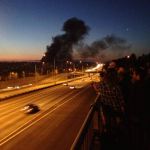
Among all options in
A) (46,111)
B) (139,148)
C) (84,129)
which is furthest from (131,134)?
(46,111)

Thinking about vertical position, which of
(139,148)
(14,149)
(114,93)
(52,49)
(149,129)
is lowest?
(14,149)

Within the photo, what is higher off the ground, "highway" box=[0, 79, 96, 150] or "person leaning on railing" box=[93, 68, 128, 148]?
"person leaning on railing" box=[93, 68, 128, 148]

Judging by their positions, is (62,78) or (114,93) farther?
(62,78)

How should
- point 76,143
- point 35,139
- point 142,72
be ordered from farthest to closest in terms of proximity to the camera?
1. point 35,139
2. point 142,72
3. point 76,143

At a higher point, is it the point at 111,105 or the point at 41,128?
the point at 111,105

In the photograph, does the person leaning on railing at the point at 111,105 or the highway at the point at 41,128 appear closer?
the person leaning on railing at the point at 111,105

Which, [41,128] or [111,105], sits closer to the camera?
[111,105]

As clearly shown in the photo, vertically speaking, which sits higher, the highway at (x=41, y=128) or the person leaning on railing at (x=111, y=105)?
the person leaning on railing at (x=111, y=105)

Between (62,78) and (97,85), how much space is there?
417 feet

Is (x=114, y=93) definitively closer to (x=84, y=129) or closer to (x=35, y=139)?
(x=84, y=129)

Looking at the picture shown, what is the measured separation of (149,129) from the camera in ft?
16.2

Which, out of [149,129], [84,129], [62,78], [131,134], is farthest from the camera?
[62,78]

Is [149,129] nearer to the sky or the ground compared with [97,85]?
nearer to the ground

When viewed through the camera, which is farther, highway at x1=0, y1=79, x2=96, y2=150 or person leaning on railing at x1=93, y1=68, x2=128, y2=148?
highway at x1=0, y1=79, x2=96, y2=150
